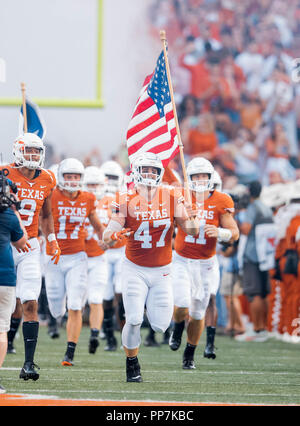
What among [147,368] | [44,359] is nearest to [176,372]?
[147,368]

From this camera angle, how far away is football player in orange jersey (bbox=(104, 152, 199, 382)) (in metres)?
7.92

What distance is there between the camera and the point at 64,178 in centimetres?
960

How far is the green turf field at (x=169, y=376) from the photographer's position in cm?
707

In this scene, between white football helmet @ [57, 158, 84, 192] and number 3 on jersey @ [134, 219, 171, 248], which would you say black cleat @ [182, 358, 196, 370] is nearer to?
number 3 on jersey @ [134, 219, 171, 248]

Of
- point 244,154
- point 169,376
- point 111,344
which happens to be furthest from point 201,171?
point 244,154

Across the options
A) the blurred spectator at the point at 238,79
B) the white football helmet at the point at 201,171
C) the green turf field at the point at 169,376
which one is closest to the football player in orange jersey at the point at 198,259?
the white football helmet at the point at 201,171

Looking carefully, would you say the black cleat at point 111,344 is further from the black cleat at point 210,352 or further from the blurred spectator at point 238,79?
the blurred spectator at point 238,79

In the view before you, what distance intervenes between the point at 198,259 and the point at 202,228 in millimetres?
305

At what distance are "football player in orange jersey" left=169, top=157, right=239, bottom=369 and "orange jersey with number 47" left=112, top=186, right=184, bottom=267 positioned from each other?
3.86 feet

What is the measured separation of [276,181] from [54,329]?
13.8 ft

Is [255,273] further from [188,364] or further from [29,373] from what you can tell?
[29,373]

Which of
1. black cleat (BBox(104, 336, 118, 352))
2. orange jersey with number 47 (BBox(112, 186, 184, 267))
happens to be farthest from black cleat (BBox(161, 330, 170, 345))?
orange jersey with number 47 (BBox(112, 186, 184, 267))

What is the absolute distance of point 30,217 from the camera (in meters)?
8.20
